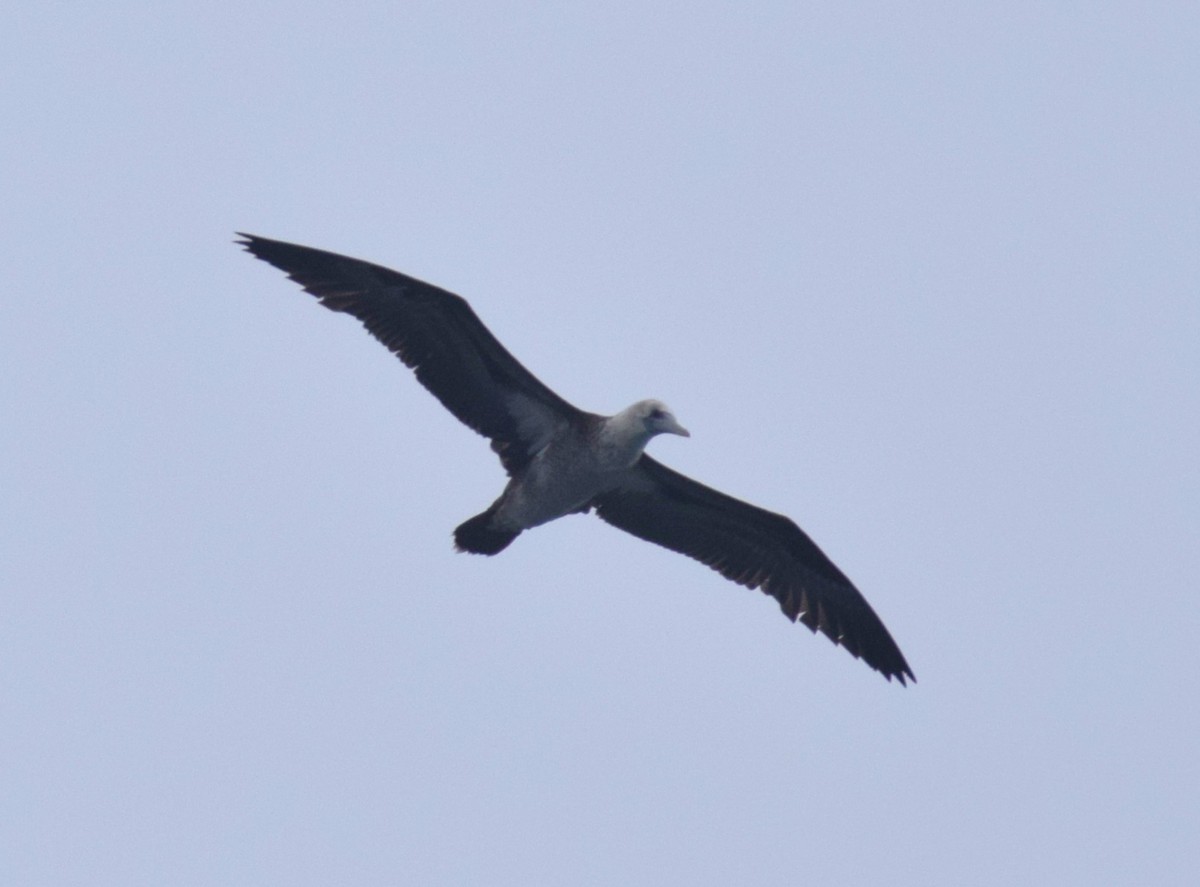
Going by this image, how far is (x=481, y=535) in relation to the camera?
48.5 ft

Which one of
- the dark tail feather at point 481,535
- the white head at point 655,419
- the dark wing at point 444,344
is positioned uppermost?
the white head at point 655,419

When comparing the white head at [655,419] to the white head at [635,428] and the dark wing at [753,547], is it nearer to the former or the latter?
the white head at [635,428]

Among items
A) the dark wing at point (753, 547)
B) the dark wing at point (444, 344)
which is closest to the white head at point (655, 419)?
the dark wing at point (444, 344)

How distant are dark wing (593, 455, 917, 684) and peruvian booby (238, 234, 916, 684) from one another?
1cm

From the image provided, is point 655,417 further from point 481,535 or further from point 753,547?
point 753,547

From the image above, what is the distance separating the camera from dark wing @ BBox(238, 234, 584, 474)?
14164mm

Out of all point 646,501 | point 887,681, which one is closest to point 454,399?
point 646,501

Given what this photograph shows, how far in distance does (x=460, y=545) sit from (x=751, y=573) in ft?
9.39

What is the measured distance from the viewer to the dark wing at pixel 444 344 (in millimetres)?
14164

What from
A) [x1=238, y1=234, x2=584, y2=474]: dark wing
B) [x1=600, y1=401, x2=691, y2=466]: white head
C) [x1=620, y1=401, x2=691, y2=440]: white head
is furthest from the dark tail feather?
[x1=620, y1=401, x2=691, y2=440]: white head

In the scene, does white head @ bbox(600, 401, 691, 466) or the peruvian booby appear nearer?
the peruvian booby

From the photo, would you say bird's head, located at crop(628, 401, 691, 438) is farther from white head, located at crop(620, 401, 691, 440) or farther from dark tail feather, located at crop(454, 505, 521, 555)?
dark tail feather, located at crop(454, 505, 521, 555)

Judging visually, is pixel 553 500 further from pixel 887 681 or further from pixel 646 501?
pixel 887 681

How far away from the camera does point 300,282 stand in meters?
14.2
